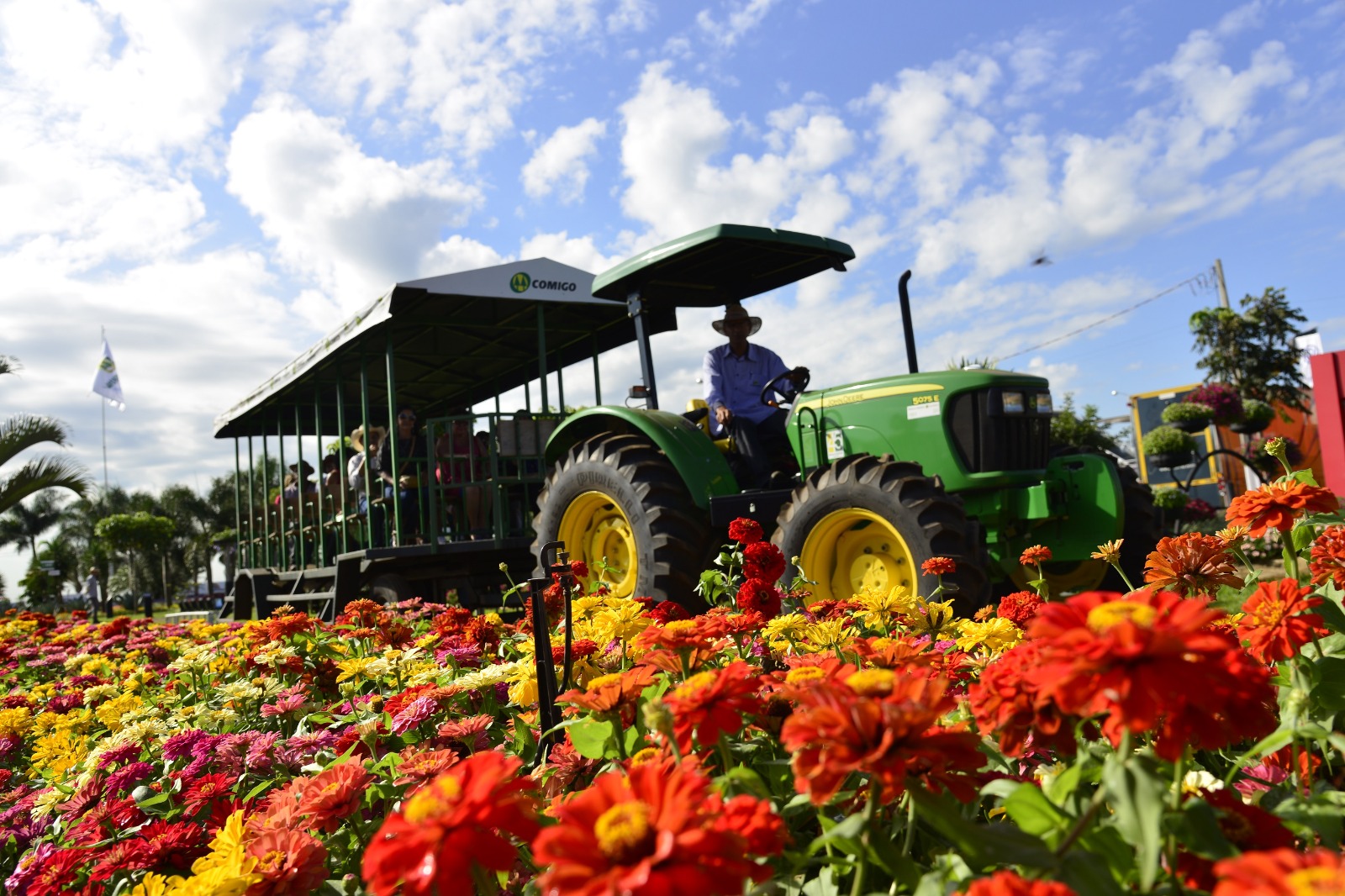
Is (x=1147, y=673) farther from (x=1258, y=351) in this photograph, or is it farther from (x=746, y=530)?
(x=1258, y=351)

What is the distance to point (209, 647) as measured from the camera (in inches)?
122

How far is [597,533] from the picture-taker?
5680 millimetres

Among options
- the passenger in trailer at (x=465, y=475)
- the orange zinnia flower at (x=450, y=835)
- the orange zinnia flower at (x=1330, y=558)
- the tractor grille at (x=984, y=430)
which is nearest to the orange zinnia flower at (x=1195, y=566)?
the orange zinnia flower at (x=1330, y=558)

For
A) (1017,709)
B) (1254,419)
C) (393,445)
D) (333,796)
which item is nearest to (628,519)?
(393,445)

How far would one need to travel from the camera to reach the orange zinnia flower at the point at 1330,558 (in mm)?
1268

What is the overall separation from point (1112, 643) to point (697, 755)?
1.73ft

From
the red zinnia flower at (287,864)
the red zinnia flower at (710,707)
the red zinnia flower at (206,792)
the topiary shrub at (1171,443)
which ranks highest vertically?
the topiary shrub at (1171,443)

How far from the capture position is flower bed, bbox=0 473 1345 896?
2.10ft

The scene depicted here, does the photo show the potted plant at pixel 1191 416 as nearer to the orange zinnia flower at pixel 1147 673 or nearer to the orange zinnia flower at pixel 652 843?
the orange zinnia flower at pixel 1147 673

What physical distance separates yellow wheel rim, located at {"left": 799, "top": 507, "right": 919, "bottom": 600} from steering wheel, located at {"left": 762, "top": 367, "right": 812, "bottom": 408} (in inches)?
46.4

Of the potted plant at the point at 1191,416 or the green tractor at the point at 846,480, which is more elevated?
the potted plant at the point at 1191,416

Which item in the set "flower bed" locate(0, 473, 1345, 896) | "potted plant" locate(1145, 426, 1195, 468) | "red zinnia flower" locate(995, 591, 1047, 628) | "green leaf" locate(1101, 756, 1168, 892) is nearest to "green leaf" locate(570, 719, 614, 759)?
"flower bed" locate(0, 473, 1345, 896)

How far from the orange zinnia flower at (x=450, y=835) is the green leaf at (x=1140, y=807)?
44 centimetres

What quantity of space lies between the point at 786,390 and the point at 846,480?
1.43 meters
